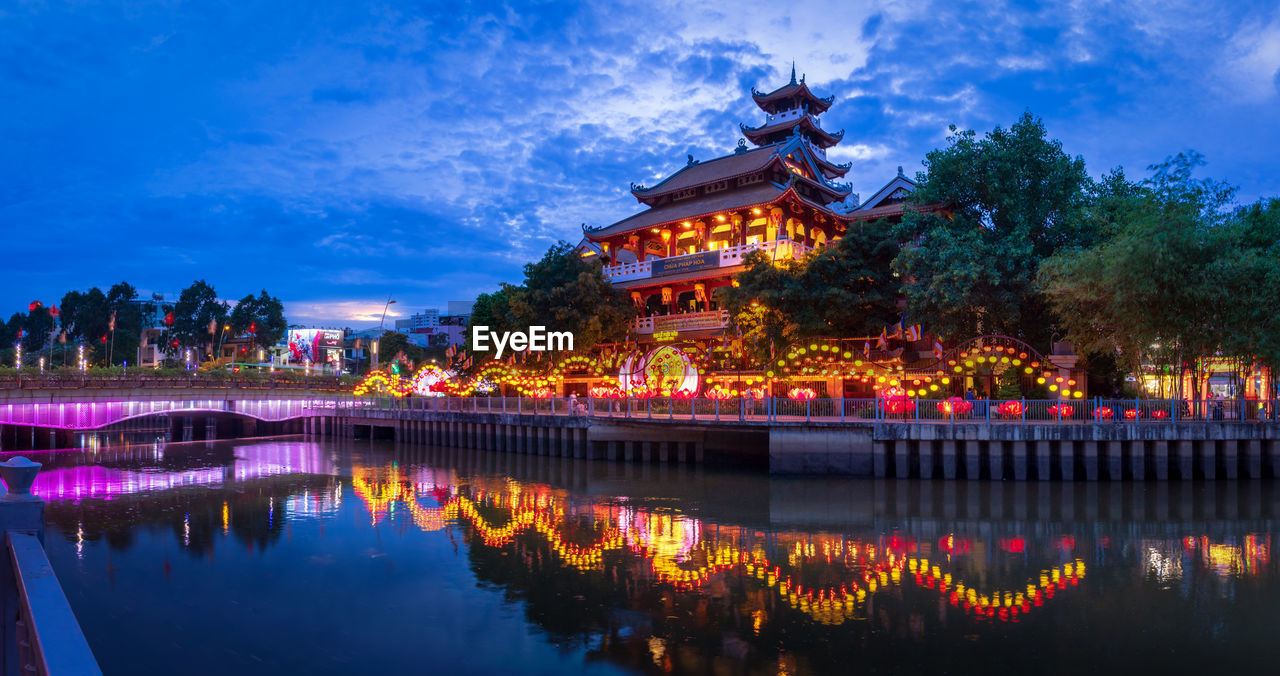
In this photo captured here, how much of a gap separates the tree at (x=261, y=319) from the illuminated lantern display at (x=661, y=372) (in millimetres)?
66137

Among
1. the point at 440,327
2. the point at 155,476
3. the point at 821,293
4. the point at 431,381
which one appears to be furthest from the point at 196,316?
the point at 821,293

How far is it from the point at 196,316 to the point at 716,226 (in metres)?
70.6

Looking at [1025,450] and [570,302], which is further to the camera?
[570,302]

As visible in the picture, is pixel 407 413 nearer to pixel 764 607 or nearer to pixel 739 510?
pixel 739 510

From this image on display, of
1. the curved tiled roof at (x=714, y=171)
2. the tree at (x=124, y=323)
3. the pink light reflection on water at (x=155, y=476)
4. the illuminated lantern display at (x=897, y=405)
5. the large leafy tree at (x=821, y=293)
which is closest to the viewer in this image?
the illuminated lantern display at (x=897, y=405)

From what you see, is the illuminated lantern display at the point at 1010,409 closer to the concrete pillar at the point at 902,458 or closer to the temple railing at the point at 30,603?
the concrete pillar at the point at 902,458

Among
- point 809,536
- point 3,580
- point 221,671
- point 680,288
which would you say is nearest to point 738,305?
point 680,288

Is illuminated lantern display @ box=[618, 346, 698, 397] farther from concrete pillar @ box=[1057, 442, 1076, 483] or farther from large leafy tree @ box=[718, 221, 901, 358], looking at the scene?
concrete pillar @ box=[1057, 442, 1076, 483]

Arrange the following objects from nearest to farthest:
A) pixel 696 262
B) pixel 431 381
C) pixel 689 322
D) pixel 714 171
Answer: pixel 696 262 → pixel 689 322 → pixel 431 381 → pixel 714 171

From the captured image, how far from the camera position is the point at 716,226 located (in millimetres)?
46438

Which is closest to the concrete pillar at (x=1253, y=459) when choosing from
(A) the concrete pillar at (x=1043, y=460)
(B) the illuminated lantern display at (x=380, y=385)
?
(A) the concrete pillar at (x=1043, y=460)

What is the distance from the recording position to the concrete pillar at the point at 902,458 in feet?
89.7

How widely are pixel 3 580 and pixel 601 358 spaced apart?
3909 cm

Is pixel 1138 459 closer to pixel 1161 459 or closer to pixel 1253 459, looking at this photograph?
pixel 1161 459
